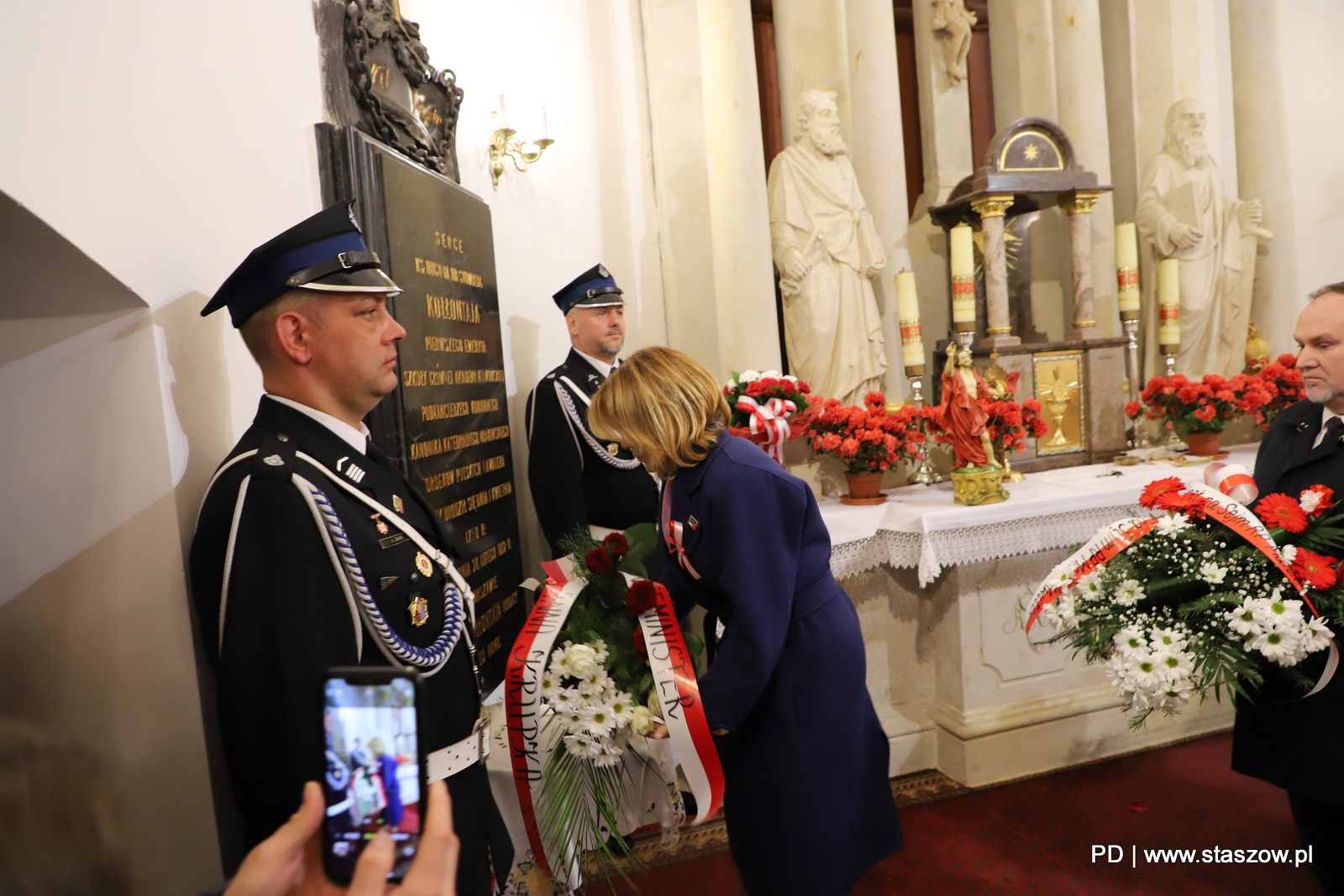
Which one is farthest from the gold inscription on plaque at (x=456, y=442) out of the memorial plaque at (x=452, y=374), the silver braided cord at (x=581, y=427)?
the silver braided cord at (x=581, y=427)

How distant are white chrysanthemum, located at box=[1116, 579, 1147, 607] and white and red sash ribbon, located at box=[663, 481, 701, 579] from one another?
1076 millimetres

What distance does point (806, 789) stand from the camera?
2059mm

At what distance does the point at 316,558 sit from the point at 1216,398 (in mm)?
4678

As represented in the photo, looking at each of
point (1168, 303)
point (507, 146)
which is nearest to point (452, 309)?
point (507, 146)

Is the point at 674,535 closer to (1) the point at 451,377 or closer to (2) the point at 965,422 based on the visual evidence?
(1) the point at 451,377

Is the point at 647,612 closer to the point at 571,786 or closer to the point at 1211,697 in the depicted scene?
the point at 571,786

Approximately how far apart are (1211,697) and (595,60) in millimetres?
4472

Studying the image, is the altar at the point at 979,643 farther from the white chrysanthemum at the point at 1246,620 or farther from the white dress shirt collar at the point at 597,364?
the white chrysanthemum at the point at 1246,620

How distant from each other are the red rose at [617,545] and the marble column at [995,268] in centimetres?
340

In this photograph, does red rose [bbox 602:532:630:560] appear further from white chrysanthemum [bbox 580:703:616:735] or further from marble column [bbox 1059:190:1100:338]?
marble column [bbox 1059:190:1100:338]

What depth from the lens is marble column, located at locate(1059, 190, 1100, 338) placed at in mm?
5125

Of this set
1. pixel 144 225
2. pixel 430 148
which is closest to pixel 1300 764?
pixel 144 225

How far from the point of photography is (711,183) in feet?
15.5

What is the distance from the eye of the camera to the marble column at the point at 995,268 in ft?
16.0
